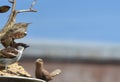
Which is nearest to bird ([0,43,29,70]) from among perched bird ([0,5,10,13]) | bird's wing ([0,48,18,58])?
bird's wing ([0,48,18,58])

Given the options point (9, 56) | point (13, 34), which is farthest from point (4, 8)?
point (9, 56)

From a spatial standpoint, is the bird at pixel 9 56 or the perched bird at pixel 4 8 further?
the perched bird at pixel 4 8

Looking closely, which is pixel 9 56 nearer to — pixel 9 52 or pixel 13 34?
pixel 9 52

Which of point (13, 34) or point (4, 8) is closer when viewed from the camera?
point (13, 34)

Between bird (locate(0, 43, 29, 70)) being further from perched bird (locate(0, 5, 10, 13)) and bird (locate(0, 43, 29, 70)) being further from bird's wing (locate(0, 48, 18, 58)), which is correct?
perched bird (locate(0, 5, 10, 13))

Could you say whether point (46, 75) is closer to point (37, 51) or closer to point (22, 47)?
point (22, 47)

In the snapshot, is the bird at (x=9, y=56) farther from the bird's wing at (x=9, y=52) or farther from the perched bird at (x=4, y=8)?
the perched bird at (x=4, y=8)

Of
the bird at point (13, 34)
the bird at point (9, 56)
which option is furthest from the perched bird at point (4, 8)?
the bird at point (9, 56)

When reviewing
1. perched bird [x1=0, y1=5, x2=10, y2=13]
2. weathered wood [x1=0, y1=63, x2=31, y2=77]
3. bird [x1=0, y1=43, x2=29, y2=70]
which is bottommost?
weathered wood [x1=0, y1=63, x2=31, y2=77]

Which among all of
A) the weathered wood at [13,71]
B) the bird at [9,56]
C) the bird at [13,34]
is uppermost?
the bird at [13,34]
